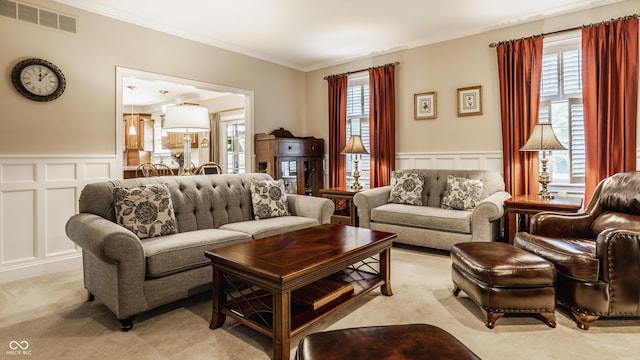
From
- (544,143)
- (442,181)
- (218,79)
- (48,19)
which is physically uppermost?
(48,19)

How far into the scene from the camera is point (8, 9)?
123 inches

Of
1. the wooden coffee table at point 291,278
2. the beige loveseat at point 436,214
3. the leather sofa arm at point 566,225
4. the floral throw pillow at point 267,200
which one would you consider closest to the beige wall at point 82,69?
the floral throw pillow at point 267,200

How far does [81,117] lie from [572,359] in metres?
4.27

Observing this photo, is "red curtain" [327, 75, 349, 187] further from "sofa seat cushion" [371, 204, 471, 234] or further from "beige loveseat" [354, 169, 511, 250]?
"sofa seat cushion" [371, 204, 471, 234]

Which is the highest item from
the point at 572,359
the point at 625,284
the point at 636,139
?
the point at 636,139

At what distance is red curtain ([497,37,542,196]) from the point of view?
12.9 feet

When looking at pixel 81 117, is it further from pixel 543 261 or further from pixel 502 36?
pixel 502 36

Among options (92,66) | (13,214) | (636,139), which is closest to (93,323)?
(13,214)

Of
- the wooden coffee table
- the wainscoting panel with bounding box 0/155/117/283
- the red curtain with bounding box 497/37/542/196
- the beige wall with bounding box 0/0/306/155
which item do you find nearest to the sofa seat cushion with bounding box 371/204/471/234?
the red curtain with bounding box 497/37/542/196

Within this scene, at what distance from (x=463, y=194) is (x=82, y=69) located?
408cm

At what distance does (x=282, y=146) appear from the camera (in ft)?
16.9

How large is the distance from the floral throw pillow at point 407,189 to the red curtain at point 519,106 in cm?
98

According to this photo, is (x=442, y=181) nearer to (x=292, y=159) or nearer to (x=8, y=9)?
(x=292, y=159)

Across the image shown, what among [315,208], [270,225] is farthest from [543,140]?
[270,225]
